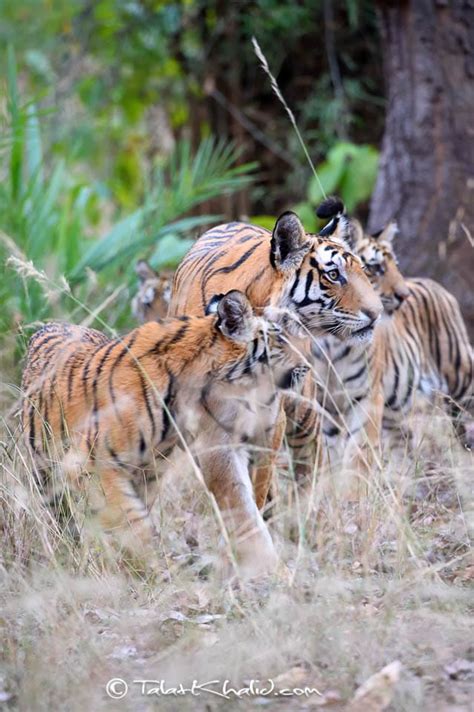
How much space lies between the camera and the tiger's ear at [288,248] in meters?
5.25

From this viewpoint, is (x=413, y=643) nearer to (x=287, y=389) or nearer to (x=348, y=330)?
(x=287, y=389)

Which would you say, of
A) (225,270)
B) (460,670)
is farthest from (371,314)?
(460,670)

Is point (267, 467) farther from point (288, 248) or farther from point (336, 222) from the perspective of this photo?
point (336, 222)

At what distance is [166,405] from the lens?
464 centimetres

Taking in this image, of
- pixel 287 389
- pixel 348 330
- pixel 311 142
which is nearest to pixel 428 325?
pixel 348 330

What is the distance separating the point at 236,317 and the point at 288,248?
0.82 m

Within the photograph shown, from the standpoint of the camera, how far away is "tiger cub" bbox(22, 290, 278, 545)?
4.56 metres

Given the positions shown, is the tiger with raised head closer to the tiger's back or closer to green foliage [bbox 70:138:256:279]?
the tiger's back

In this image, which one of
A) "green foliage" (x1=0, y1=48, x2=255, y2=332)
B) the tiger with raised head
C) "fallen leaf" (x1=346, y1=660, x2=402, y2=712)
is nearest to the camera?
"fallen leaf" (x1=346, y1=660, x2=402, y2=712)

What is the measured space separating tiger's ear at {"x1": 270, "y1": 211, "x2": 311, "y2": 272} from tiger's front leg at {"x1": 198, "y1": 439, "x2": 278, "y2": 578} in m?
0.88

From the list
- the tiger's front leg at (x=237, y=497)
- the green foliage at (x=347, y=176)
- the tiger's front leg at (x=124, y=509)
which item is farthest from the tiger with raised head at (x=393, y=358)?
the green foliage at (x=347, y=176)

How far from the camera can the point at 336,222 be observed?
573 cm

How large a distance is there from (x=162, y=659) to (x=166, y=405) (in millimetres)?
1197

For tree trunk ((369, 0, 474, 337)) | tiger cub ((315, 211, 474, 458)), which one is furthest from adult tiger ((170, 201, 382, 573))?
tree trunk ((369, 0, 474, 337))
